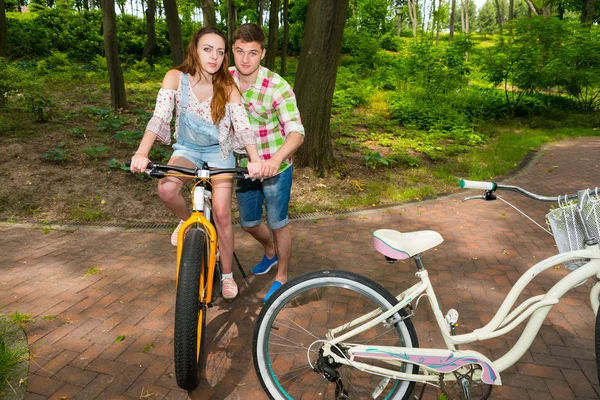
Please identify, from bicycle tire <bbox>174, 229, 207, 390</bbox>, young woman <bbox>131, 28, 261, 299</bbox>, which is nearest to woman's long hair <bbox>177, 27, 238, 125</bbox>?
young woman <bbox>131, 28, 261, 299</bbox>

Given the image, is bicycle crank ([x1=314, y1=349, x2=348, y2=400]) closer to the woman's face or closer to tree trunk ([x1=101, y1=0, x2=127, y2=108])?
the woman's face

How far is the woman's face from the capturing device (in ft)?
8.80

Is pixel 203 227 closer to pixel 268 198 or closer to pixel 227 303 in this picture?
pixel 268 198

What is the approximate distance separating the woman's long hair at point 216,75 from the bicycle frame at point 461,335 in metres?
1.61

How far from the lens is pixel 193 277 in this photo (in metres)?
2.20

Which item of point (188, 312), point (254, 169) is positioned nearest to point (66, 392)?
point (188, 312)

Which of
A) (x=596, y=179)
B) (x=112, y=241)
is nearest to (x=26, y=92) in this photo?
(x=112, y=241)

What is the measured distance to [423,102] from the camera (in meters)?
12.9

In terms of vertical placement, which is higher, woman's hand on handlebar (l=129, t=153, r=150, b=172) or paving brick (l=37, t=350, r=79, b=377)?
woman's hand on handlebar (l=129, t=153, r=150, b=172)

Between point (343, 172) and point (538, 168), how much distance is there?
434 cm

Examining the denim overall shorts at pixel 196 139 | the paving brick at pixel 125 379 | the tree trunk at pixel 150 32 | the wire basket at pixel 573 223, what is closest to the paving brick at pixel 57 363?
the paving brick at pixel 125 379

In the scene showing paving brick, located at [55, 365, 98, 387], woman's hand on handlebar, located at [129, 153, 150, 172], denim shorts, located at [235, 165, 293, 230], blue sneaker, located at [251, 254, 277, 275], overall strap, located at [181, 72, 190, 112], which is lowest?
paving brick, located at [55, 365, 98, 387]

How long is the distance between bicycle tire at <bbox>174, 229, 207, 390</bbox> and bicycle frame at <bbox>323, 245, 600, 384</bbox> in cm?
71

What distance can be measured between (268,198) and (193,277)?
1144mm
